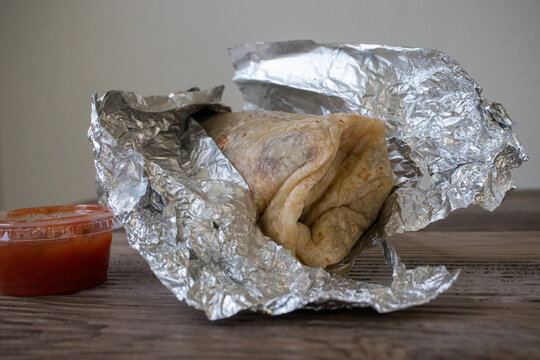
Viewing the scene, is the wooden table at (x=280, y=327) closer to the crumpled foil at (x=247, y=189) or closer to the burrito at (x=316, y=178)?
the crumpled foil at (x=247, y=189)

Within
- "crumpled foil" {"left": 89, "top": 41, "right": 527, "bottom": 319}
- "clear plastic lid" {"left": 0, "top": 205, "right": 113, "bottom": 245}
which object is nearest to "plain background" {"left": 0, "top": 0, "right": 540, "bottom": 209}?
"crumpled foil" {"left": 89, "top": 41, "right": 527, "bottom": 319}

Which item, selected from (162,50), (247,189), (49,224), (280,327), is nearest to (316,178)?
(247,189)

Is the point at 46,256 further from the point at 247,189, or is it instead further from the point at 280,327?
the point at 280,327

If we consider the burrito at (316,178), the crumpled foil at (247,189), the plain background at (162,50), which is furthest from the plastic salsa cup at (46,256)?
the plain background at (162,50)

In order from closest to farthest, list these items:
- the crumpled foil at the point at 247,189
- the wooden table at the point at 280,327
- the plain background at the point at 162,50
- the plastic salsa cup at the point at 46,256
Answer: the wooden table at the point at 280,327
the crumpled foil at the point at 247,189
the plastic salsa cup at the point at 46,256
the plain background at the point at 162,50

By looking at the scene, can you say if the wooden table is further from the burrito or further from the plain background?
the plain background

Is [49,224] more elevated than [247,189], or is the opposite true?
[247,189]

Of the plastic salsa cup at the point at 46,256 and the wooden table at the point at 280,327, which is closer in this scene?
the wooden table at the point at 280,327
